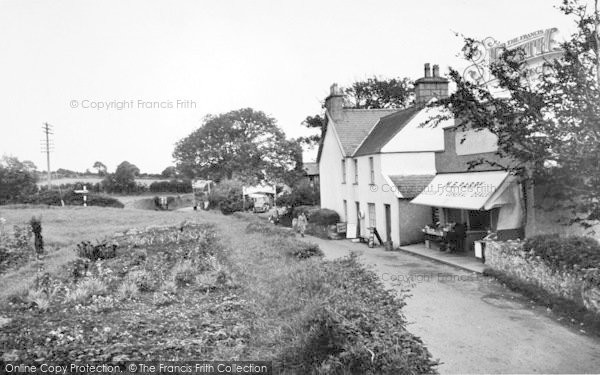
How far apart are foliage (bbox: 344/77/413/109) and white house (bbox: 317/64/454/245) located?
18457 mm

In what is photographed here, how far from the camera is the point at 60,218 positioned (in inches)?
1312

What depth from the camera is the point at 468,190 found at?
18047 millimetres

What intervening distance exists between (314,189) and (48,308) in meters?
32.6

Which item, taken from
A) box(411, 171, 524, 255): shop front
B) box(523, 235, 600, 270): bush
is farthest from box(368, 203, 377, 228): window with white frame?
box(523, 235, 600, 270): bush

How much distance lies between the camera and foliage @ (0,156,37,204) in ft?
174

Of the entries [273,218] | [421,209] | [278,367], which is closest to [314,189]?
[273,218]

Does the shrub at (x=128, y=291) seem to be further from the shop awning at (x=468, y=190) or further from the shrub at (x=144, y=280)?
the shop awning at (x=468, y=190)

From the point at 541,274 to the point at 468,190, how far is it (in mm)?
6355

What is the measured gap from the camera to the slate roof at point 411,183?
2289 centimetres

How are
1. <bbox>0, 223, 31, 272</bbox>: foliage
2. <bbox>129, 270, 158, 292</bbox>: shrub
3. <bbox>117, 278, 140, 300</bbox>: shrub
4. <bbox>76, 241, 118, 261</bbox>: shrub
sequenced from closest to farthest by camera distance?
1. <bbox>117, 278, 140, 300</bbox>: shrub
2. <bbox>129, 270, 158, 292</bbox>: shrub
3. <bbox>76, 241, 118, 261</bbox>: shrub
4. <bbox>0, 223, 31, 272</bbox>: foliage

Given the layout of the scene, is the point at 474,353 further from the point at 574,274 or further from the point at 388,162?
the point at 388,162

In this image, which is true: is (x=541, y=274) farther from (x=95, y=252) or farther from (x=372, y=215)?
(x=372, y=215)

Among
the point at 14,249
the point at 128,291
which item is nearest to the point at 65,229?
the point at 14,249

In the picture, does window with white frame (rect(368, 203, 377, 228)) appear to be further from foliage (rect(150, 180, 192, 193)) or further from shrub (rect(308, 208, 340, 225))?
foliage (rect(150, 180, 192, 193))
